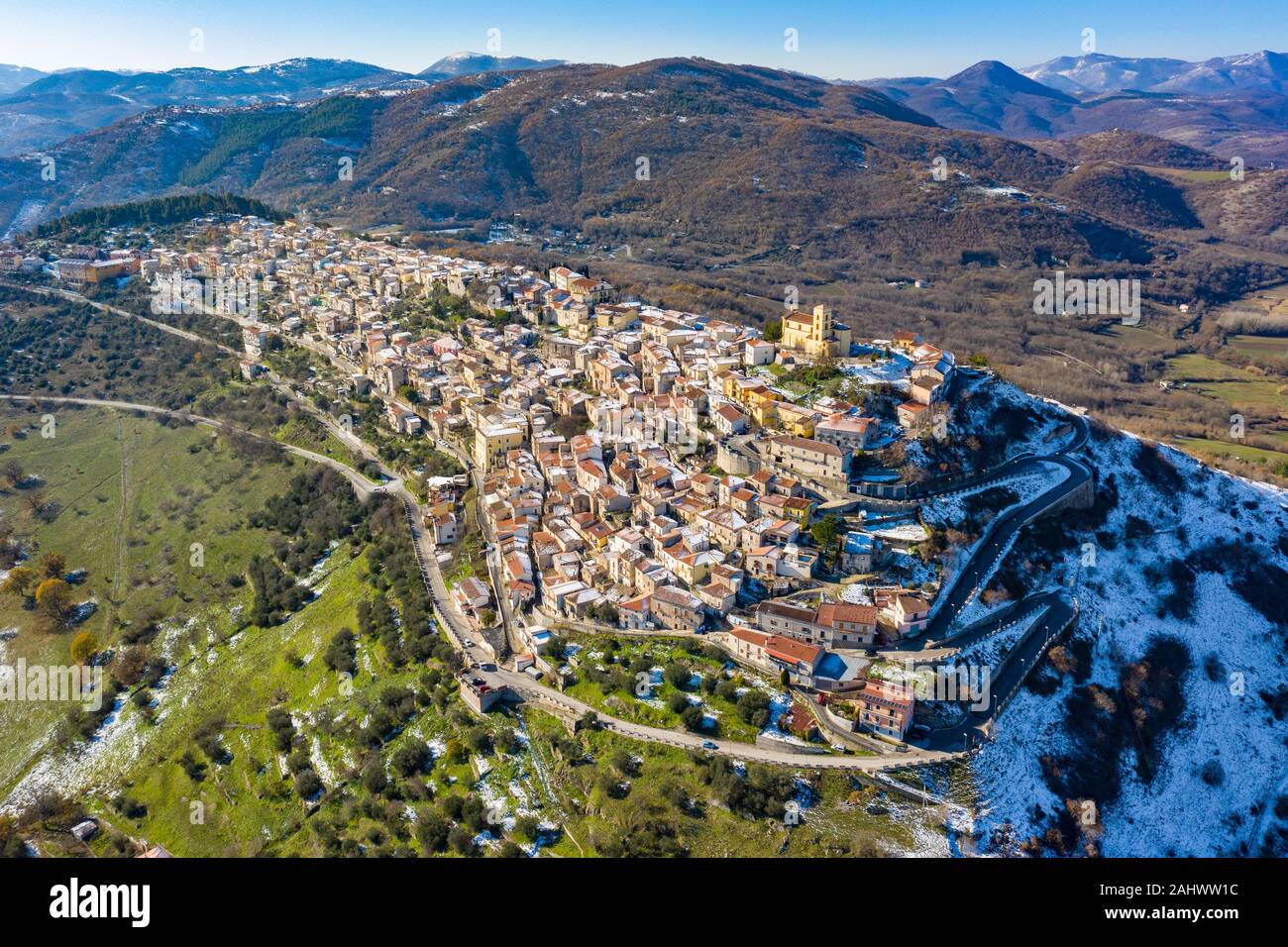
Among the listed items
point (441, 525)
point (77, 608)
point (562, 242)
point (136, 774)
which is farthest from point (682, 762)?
point (562, 242)

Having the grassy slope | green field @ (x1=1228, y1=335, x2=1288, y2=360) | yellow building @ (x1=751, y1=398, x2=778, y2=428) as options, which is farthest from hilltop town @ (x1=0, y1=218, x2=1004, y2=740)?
green field @ (x1=1228, y1=335, x2=1288, y2=360)

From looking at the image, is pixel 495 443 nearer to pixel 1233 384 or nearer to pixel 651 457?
pixel 651 457

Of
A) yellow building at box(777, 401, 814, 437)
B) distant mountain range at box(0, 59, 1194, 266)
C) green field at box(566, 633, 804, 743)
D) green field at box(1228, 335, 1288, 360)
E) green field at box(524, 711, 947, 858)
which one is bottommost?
green field at box(524, 711, 947, 858)

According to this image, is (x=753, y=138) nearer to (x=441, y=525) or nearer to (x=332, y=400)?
(x=332, y=400)

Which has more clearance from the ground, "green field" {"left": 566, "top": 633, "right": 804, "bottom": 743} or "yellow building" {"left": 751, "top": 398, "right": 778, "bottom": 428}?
"yellow building" {"left": 751, "top": 398, "right": 778, "bottom": 428}

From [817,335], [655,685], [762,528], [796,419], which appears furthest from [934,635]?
[817,335]

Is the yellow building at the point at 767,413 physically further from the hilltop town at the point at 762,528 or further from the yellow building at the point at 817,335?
the yellow building at the point at 817,335

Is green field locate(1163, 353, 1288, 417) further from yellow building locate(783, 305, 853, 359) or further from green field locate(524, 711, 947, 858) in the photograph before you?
green field locate(524, 711, 947, 858)
